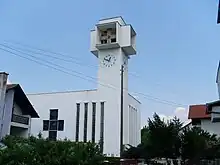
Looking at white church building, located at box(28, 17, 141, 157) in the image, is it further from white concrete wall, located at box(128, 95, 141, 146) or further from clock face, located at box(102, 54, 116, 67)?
white concrete wall, located at box(128, 95, 141, 146)

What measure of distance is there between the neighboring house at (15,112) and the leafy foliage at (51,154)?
12.2 meters

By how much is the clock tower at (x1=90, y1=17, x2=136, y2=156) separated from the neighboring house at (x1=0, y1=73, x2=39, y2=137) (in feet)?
56.0

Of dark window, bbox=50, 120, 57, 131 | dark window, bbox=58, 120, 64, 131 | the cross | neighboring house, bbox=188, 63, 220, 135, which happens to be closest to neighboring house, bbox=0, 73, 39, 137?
neighboring house, bbox=188, 63, 220, 135

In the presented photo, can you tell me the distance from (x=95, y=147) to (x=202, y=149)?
4134mm

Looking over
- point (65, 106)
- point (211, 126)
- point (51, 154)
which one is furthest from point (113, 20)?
point (51, 154)

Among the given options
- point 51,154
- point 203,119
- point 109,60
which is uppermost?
point 109,60

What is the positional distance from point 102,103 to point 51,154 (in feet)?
115

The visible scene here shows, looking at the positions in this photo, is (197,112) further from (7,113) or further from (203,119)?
(7,113)

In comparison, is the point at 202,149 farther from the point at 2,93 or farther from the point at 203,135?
the point at 2,93

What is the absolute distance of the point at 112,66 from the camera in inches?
1877

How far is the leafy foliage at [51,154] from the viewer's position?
12094 millimetres

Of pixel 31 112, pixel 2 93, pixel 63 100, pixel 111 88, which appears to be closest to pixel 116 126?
pixel 111 88

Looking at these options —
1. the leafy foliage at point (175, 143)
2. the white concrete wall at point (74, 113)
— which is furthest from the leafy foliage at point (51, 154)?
the white concrete wall at point (74, 113)

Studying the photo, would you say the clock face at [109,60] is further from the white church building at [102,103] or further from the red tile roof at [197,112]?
the red tile roof at [197,112]
